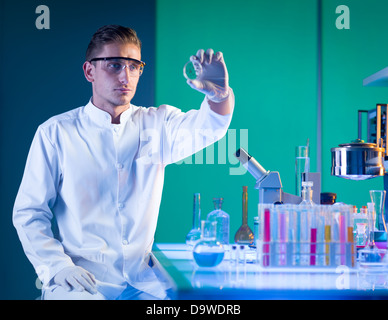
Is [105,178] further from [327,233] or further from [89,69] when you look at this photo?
[327,233]

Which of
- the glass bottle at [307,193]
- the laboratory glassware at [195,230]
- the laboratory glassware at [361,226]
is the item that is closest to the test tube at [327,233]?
the glass bottle at [307,193]

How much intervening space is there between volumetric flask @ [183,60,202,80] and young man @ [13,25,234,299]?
0.08m

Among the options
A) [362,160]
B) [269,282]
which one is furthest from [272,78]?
[269,282]

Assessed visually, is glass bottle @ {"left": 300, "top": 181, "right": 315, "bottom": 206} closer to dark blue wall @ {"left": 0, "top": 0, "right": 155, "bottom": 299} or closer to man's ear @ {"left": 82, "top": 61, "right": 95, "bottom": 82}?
man's ear @ {"left": 82, "top": 61, "right": 95, "bottom": 82}

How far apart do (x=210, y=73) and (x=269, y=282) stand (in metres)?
0.77

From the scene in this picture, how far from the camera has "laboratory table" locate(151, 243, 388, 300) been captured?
1.22 meters

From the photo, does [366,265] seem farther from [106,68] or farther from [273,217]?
[106,68]

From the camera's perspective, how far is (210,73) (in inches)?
67.2

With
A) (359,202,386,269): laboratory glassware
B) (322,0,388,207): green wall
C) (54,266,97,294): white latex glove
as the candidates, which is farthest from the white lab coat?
(322,0,388,207): green wall

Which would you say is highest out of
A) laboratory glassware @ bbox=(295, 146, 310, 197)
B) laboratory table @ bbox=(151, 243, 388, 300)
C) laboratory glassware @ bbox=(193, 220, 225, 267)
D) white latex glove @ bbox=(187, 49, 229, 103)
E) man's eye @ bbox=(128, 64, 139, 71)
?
man's eye @ bbox=(128, 64, 139, 71)

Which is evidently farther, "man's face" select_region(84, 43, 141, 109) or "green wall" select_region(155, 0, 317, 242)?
"green wall" select_region(155, 0, 317, 242)

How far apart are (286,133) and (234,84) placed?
48cm

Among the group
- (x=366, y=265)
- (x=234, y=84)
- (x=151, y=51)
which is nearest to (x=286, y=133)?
(x=234, y=84)

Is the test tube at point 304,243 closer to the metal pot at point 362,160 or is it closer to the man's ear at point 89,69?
the metal pot at point 362,160
